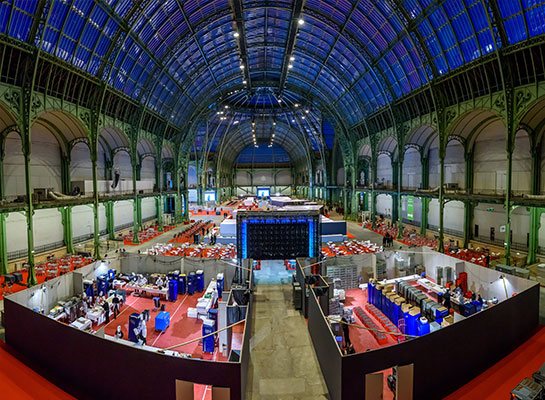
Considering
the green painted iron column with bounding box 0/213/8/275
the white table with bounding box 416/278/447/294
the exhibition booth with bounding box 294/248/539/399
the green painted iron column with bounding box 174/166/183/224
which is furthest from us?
the green painted iron column with bounding box 174/166/183/224

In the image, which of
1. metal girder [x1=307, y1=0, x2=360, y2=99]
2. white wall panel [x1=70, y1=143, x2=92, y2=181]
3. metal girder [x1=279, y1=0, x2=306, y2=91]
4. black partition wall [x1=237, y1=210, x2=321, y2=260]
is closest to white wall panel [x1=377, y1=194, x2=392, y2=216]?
metal girder [x1=307, y1=0, x2=360, y2=99]

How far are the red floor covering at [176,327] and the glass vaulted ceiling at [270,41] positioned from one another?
17.0m

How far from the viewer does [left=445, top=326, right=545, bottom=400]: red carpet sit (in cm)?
854

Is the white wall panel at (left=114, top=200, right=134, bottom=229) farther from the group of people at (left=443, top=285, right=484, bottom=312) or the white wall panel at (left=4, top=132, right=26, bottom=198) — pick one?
the group of people at (left=443, top=285, right=484, bottom=312)

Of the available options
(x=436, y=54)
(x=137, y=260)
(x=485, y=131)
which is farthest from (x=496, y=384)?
(x=485, y=131)

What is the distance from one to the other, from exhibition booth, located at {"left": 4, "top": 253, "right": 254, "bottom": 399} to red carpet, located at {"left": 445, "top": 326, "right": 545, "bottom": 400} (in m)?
6.84

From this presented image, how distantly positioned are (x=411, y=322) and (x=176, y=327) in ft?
37.7

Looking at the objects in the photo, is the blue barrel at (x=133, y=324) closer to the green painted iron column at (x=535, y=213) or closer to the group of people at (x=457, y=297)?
the group of people at (x=457, y=297)

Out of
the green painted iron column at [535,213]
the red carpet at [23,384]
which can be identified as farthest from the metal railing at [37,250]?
the green painted iron column at [535,213]

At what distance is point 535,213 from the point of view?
2219 centimetres

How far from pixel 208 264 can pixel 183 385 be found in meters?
12.6

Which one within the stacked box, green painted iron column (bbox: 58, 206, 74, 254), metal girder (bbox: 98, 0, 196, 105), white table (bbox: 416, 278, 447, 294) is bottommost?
the stacked box

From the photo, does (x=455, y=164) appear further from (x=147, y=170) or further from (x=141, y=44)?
(x=147, y=170)

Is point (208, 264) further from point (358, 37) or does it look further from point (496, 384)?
point (358, 37)
